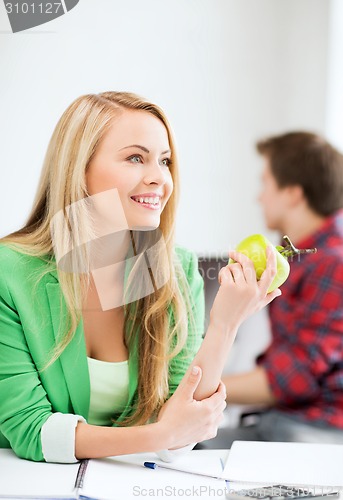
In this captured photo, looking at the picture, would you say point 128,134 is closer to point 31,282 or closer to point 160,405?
point 31,282

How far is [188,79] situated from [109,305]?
0.41m

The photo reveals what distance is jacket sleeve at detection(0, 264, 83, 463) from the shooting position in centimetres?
88

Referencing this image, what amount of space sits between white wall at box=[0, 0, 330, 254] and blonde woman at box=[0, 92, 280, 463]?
7 centimetres

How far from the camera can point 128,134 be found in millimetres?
933

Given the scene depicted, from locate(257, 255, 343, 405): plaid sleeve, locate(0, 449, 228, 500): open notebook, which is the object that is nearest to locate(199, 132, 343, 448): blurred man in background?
locate(257, 255, 343, 405): plaid sleeve

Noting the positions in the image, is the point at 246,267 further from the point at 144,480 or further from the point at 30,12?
the point at 30,12

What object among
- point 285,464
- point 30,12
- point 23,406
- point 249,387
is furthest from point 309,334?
point 30,12

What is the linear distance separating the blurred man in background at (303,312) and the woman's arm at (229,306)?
47 cm

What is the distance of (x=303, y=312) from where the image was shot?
53.7 inches

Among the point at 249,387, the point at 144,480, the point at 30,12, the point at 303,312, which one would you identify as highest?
the point at 30,12

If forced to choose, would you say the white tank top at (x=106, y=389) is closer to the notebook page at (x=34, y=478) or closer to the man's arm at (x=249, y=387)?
the notebook page at (x=34, y=478)

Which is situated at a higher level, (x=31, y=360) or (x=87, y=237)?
(x=87, y=237)

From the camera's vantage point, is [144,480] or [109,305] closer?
[144,480]

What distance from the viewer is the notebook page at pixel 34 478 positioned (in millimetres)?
788
